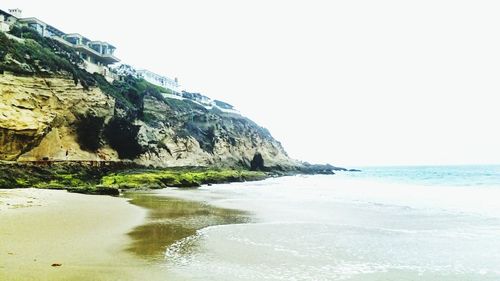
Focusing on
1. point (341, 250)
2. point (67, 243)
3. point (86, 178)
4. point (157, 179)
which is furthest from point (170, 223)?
point (86, 178)

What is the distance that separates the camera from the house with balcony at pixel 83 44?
63.0 metres

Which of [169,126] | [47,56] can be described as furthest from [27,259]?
[169,126]

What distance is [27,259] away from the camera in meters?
8.18

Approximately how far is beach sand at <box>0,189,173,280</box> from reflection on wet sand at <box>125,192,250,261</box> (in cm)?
40

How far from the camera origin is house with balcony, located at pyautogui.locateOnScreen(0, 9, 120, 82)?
63.0 metres

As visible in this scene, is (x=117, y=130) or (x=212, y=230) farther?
(x=117, y=130)

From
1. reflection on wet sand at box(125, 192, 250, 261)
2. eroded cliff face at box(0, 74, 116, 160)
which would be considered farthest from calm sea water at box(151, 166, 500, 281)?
eroded cliff face at box(0, 74, 116, 160)

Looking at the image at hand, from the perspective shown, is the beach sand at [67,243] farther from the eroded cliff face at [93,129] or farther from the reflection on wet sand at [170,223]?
the eroded cliff face at [93,129]

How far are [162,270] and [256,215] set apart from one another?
1045 centimetres

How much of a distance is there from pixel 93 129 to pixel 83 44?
3439 cm

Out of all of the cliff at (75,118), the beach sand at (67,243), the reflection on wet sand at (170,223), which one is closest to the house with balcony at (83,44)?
the cliff at (75,118)

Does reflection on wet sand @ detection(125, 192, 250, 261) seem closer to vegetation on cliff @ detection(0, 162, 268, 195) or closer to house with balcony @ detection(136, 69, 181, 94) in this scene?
vegetation on cliff @ detection(0, 162, 268, 195)

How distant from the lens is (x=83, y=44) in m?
70.6

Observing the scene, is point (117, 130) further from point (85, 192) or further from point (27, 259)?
point (27, 259)
